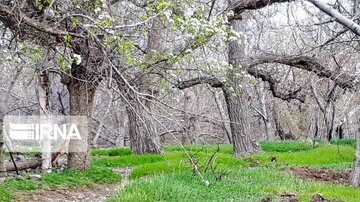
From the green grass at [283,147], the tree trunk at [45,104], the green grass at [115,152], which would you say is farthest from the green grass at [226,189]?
the green grass at [283,147]

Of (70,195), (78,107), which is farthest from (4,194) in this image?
(78,107)

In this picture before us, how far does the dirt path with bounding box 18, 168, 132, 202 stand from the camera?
28.1 feet

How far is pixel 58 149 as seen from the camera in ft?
40.4

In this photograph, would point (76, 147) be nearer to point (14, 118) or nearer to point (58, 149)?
point (58, 149)

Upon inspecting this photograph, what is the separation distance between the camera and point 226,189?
783 centimetres

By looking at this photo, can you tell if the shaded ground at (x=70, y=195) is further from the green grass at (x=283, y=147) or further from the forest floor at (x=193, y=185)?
the green grass at (x=283, y=147)

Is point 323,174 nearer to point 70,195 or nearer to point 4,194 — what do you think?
point 70,195

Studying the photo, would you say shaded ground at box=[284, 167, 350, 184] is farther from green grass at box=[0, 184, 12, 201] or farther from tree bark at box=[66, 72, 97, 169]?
green grass at box=[0, 184, 12, 201]

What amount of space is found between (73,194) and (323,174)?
185 inches

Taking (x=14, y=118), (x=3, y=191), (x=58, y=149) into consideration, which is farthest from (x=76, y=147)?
(x=14, y=118)

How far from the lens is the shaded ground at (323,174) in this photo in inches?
379

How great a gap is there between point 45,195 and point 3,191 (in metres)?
1.00

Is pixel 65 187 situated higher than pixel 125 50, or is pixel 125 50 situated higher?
pixel 125 50

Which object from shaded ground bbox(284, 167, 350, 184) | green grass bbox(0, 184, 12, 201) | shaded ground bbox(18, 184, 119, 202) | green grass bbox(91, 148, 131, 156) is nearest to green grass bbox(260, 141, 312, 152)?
green grass bbox(91, 148, 131, 156)
